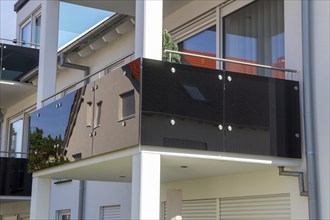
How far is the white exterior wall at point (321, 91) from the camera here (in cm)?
770

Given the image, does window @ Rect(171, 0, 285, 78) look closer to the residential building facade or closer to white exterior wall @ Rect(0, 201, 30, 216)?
the residential building facade

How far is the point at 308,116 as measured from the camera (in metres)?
7.99

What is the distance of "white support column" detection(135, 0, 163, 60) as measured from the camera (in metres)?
7.77

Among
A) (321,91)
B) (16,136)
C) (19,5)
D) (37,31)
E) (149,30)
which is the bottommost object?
(321,91)

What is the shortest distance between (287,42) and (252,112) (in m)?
1.41

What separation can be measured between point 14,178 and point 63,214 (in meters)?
1.82

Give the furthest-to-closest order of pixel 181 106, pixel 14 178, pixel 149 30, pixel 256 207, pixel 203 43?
pixel 14 178 < pixel 203 43 < pixel 256 207 < pixel 149 30 < pixel 181 106

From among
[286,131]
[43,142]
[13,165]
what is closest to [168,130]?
[286,131]

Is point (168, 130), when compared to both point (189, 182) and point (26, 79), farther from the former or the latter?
point (26, 79)

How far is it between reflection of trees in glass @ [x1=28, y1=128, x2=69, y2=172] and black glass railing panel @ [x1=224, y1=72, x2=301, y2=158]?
325cm

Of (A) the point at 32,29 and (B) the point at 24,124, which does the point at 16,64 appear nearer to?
(B) the point at 24,124

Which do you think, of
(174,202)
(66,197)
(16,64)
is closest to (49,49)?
(174,202)

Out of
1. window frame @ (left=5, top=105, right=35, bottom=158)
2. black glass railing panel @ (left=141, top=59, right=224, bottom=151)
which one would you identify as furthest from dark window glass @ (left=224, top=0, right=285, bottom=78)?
window frame @ (left=5, top=105, right=35, bottom=158)

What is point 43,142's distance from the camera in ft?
36.1
